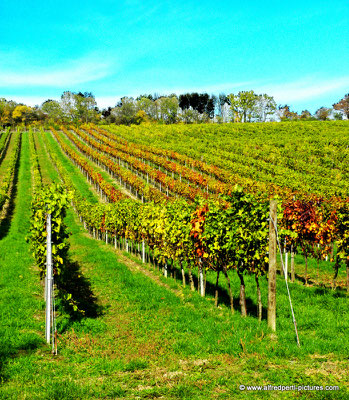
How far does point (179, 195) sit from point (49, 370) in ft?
122

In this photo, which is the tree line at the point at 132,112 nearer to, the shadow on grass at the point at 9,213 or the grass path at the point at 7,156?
the grass path at the point at 7,156

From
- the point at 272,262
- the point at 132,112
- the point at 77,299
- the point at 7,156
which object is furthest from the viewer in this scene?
the point at 132,112

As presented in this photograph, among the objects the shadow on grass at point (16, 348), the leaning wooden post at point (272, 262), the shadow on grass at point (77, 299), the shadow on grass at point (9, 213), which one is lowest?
the shadow on grass at point (9, 213)

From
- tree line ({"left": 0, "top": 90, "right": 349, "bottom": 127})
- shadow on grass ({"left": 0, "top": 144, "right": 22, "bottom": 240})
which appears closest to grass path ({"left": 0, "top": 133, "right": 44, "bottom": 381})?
shadow on grass ({"left": 0, "top": 144, "right": 22, "bottom": 240})

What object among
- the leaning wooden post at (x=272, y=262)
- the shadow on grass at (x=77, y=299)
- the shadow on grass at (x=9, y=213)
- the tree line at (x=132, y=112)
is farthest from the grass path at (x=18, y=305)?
the tree line at (x=132, y=112)

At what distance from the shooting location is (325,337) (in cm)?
873

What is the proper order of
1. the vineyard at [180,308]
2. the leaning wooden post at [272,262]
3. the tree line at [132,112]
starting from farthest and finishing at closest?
the tree line at [132,112], the leaning wooden post at [272,262], the vineyard at [180,308]

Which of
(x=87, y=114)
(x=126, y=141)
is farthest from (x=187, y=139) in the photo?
(x=87, y=114)

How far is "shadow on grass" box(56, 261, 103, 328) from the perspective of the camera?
1088 cm

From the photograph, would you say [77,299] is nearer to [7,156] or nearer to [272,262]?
[272,262]

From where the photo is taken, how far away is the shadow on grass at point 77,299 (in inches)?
428

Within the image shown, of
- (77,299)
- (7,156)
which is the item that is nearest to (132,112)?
(7,156)

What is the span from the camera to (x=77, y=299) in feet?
41.7

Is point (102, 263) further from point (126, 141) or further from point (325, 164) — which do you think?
point (126, 141)
